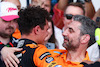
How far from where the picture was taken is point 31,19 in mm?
1552

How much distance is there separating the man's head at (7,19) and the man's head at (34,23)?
0.92 feet

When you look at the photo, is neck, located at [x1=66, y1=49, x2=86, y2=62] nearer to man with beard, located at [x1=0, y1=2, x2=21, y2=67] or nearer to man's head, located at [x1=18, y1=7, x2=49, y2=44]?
man's head, located at [x1=18, y1=7, x2=49, y2=44]

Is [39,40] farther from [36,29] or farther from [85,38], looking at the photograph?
[85,38]

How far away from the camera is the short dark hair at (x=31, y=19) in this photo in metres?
1.55

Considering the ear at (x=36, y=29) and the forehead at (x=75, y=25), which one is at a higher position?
the forehead at (x=75, y=25)

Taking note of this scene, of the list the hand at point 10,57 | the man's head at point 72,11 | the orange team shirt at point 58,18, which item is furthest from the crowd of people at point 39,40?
the orange team shirt at point 58,18

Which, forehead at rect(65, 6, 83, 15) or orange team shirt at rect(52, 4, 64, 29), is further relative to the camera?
orange team shirt at rect(52, 4, 64, 29)

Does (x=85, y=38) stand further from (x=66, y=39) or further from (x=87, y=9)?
(x=87, y=9)

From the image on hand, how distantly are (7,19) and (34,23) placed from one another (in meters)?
0.44

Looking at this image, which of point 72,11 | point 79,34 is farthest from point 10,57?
point 72,11

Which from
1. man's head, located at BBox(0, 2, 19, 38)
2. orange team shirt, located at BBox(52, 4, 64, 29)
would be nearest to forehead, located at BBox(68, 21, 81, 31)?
man's head, located at BBox(0, 2, 19, 38)

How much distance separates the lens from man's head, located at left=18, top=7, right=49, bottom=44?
1.55 metres

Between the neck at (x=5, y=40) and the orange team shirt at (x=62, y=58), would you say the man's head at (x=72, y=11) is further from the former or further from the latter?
the neck at (x=5, y=40)

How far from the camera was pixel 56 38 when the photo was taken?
268 centimetres
